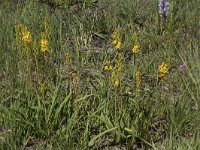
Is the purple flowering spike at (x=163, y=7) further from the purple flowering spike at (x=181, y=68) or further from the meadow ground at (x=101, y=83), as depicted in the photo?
the purple flowering spike at (x=181, y=68)

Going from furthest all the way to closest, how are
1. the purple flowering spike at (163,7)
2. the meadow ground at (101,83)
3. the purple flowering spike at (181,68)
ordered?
the purple flowering spike at (163,7)
the purple flowering spike at (181,68)
the meadow ground at (101,83)

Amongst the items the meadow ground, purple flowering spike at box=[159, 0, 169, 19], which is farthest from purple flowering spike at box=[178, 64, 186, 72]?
purple flowering spike at box=[159, 0, 169, 19]

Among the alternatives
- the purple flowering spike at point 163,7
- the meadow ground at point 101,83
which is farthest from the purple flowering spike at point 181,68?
the purple flowering spike at point 163,7

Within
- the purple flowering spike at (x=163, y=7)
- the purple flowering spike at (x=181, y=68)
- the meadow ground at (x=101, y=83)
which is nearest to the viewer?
the meadow ground at (x=101, y=83)

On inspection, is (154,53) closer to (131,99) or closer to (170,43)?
(170,43)

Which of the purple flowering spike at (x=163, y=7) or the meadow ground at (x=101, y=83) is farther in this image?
the purple flowering spike at (x=163, y=7)

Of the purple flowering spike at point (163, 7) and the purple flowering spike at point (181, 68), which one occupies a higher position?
the purple flowering spike at point (163, 7)

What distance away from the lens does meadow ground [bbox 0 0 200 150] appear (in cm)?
253

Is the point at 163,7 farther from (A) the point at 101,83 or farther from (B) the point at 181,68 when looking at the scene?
(A) the point at 101,83

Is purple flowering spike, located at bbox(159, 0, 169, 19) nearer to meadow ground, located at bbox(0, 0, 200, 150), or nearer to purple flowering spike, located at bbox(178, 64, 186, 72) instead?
meadow ground, located at bbox(0, 0, 200, 150)

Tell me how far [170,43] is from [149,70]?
1.33 feet

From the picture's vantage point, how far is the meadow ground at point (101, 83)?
2.53m

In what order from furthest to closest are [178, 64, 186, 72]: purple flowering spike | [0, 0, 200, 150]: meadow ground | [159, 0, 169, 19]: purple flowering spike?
[159, 0, 169, 19]: purple flowering spike → [178, 64, 186, 72]: purple flowering spike → [0, 0, 200, 150]: meadow ground

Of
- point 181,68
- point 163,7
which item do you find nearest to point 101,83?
point 181,68
